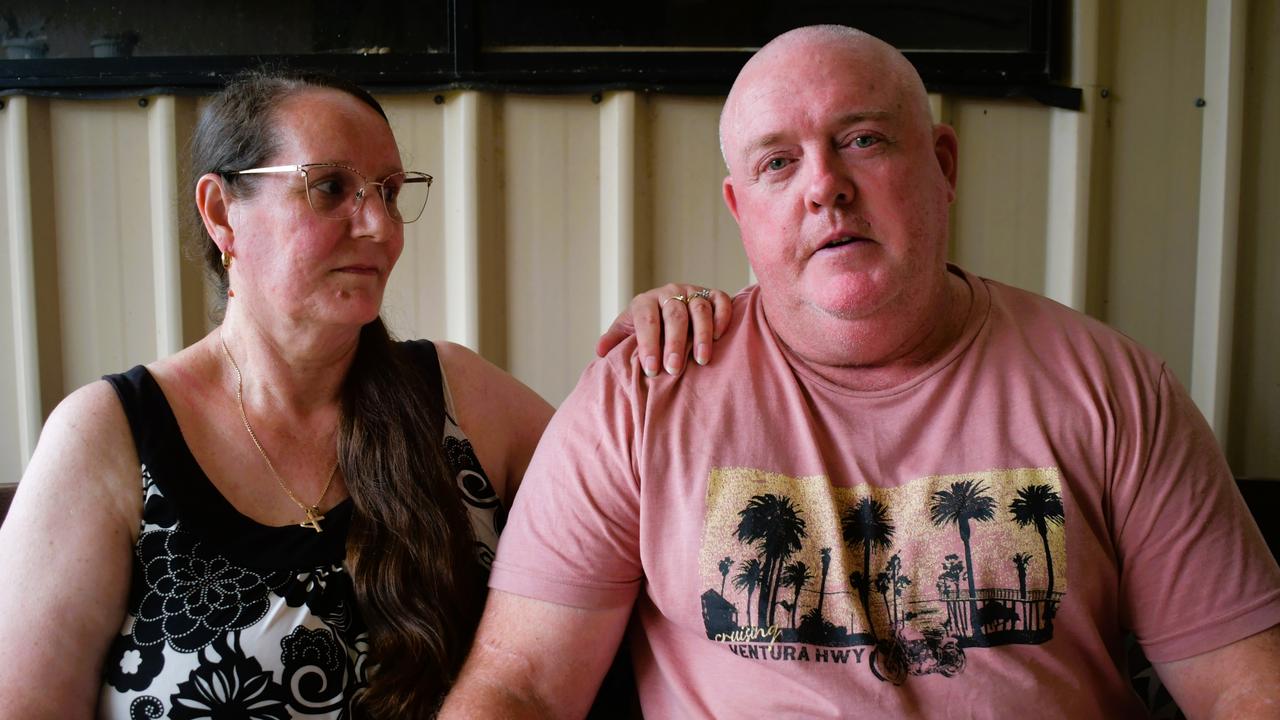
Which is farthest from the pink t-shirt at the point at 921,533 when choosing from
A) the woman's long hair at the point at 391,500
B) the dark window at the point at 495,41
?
the dark window at the point at 495,41

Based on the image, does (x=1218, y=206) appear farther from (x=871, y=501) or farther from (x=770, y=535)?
Result: (x=770, y=535)

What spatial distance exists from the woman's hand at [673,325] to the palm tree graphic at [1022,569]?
1.91ft

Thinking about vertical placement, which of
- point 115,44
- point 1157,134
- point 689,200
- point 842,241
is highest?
point 115,44

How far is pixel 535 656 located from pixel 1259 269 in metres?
2.36

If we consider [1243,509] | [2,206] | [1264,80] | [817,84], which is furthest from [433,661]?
[1264,80]

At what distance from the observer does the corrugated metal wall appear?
2.59m

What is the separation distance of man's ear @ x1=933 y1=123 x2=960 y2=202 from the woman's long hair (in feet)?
3.44

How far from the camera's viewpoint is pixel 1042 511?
1.45 m

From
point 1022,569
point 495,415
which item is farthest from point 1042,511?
point 495,415

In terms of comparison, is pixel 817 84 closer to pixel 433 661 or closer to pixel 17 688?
pixel 433 661

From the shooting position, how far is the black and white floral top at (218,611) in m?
1.57

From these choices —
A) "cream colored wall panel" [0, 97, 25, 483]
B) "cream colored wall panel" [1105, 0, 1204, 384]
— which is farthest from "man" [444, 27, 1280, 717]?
"cream colored wall panel" [0, 97, 25, 483]

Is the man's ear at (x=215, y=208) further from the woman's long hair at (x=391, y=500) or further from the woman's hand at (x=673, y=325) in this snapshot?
the woman's hand at (x=673, y=325)

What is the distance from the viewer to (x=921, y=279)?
1.53 meters
